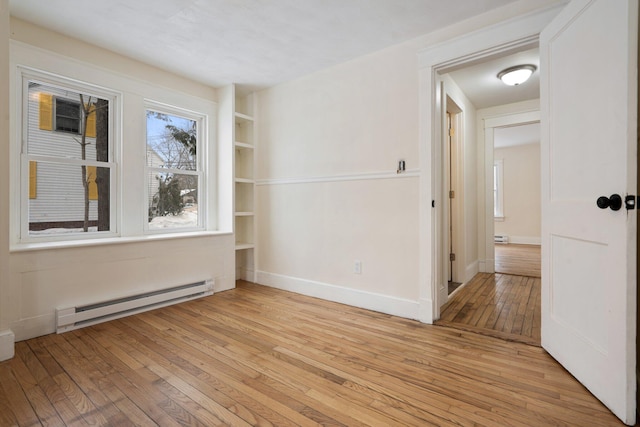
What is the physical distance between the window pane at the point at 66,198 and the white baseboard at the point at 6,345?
0.91 metres

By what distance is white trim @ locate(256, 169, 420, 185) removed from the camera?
2.75 metres

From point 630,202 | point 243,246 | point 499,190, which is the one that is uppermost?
point 499,190

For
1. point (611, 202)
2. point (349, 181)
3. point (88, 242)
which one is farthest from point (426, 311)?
point (88, 242)

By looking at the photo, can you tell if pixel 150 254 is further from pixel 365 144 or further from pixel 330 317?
pixel 365 144

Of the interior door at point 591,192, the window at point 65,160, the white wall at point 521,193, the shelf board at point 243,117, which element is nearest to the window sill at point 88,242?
the window at point 65,160

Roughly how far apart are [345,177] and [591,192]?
1951mm

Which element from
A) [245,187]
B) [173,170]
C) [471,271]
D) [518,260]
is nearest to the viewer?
[173,170]

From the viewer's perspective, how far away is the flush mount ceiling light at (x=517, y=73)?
3.12 m

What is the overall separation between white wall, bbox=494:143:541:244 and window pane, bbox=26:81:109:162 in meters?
8.41

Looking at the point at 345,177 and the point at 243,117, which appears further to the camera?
the point at 243,117

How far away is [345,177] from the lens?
3180 mm

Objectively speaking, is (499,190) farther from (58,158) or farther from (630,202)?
(58,158)

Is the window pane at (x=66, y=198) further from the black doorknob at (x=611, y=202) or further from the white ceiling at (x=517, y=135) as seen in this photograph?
the white ceiling at (x=517, y=135)

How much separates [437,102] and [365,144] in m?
0.72
